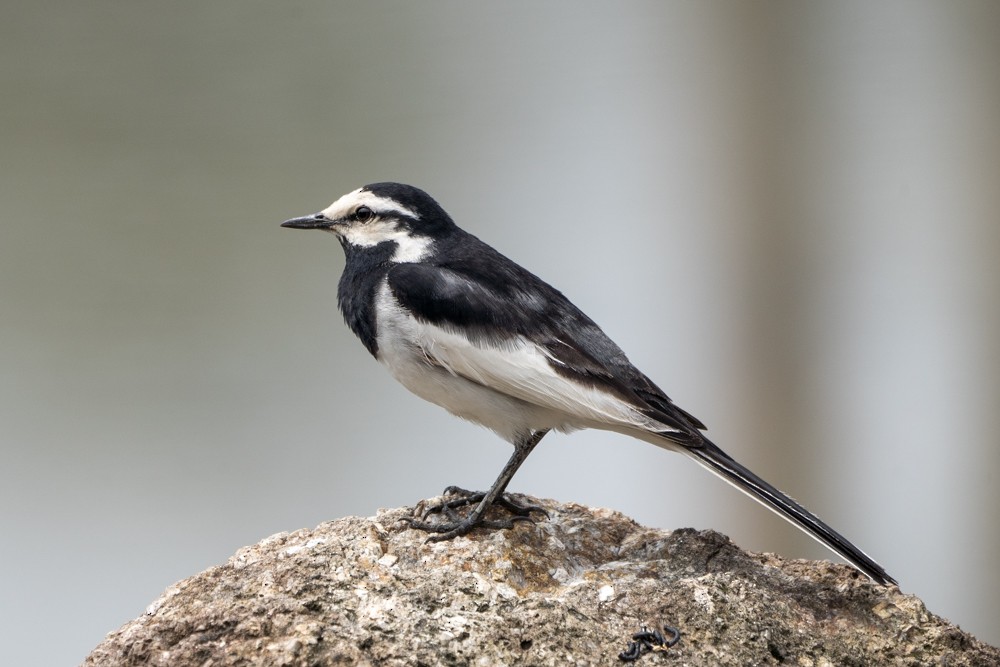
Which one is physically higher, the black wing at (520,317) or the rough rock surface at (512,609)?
the black wing at (520,317)

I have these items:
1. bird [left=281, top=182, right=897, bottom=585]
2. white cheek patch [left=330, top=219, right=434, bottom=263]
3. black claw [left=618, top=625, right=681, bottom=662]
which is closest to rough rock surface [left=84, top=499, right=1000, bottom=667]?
black claw [left=618, top=625, right=681, bottom=662]

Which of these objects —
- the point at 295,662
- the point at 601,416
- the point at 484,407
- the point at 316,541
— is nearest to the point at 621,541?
the point at 601,416

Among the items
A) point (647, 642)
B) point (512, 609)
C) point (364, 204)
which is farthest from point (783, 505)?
point (364, 204)

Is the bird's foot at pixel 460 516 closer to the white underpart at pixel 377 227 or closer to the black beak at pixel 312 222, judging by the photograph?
the white underpart at pixel 377 227

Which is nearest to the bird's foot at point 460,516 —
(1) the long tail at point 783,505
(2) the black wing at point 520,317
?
(2) the black wing at point 520,317

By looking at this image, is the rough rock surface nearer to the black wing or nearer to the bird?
the bird

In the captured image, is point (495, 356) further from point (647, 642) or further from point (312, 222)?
point (647, 642)
